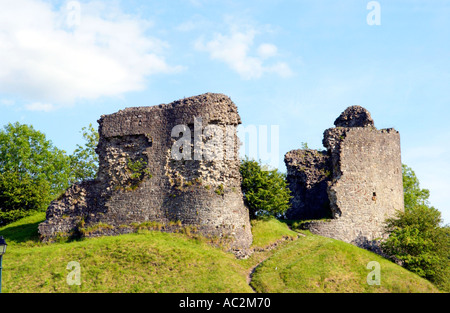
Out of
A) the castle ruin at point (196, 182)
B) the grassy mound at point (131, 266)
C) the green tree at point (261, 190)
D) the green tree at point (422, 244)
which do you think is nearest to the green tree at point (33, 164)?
the castle ruin at point (196, 182)

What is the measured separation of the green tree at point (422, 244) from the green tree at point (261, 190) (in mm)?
6244

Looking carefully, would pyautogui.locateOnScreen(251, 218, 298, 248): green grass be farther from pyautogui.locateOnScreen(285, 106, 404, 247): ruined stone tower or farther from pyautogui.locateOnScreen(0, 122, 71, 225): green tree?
pyautogui.locateOnScreen(0, 122, 71, 225): green tree

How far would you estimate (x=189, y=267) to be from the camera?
67.8ft

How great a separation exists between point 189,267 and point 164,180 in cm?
606

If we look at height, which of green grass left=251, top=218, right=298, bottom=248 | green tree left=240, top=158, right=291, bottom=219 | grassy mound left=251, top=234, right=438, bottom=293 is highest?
green tree left=240, top=158, right=291, bottom=219

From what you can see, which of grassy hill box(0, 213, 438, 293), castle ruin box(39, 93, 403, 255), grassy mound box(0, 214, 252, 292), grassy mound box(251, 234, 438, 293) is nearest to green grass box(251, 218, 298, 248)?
grassy hill box(0, 213, 438, 293)

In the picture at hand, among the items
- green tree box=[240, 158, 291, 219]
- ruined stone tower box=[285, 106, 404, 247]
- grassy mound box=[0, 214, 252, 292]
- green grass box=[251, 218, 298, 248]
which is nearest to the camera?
grassy mound box=[0, 214, 252, 292]

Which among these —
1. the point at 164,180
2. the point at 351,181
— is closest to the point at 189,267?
the point at 164,180

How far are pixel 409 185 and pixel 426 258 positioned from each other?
20538 mm

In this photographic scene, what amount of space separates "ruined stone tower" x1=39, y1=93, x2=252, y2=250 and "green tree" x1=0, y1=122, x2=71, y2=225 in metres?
8.44

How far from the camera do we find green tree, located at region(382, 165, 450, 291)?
25234 mm
